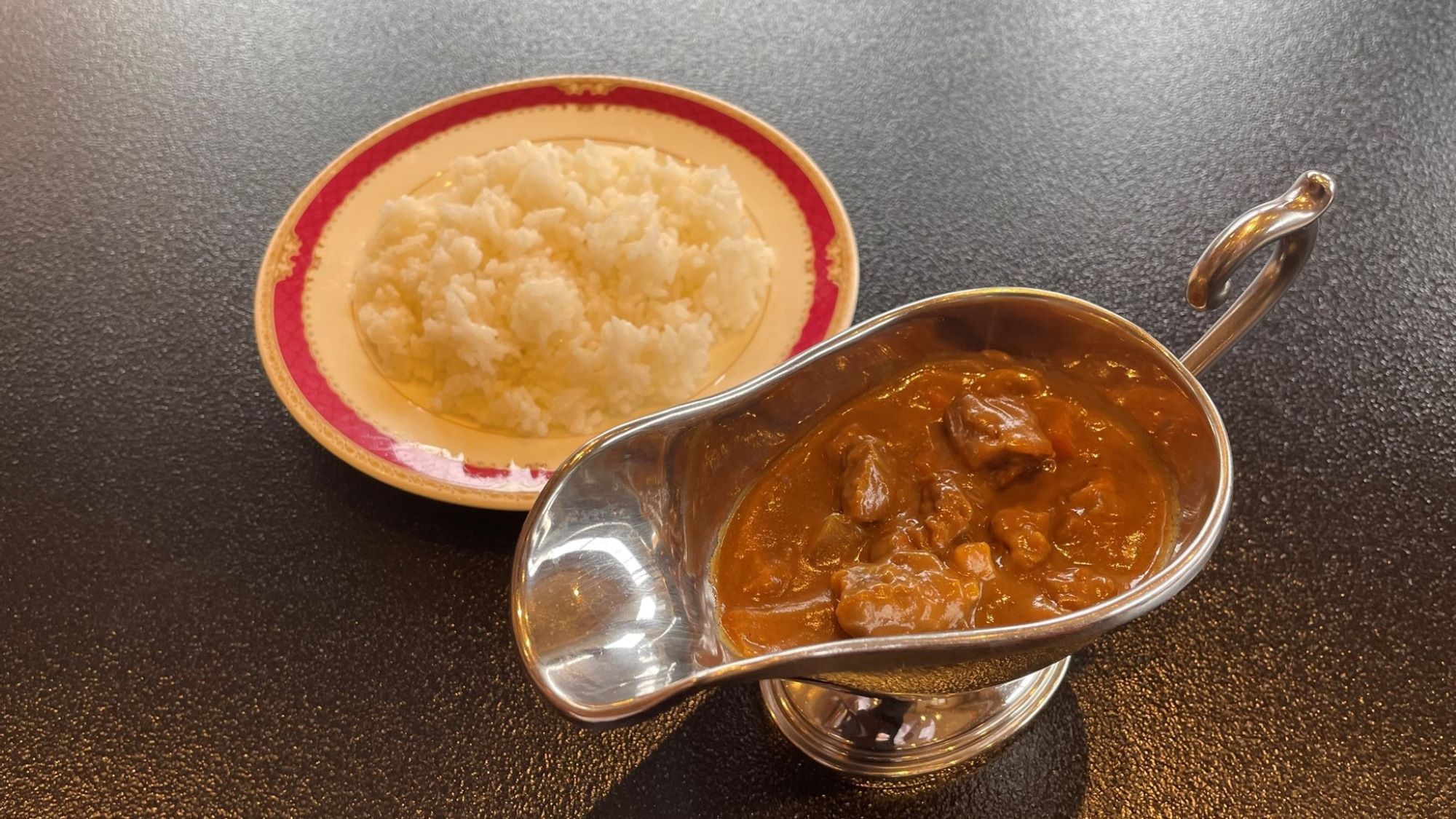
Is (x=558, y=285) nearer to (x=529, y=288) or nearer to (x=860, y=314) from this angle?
(x=529, y=288)

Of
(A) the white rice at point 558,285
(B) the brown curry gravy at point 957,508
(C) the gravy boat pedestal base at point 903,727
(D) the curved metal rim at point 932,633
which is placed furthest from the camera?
(A) the white rice at point 558,285

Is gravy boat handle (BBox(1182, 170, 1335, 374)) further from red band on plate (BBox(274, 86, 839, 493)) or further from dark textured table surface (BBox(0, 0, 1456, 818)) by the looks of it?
red band on plate (BBox(274, 86, 839, 493))

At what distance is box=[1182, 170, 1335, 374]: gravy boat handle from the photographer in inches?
39.6

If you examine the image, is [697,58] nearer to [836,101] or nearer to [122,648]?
[836,101]

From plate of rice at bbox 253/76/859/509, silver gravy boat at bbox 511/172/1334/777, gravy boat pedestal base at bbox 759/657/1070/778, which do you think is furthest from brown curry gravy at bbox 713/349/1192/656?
plate of rice at bbox 253/76/859/509

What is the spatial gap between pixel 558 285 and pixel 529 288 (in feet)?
0.15

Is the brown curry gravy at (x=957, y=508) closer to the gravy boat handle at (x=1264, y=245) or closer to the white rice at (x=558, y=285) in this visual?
the gravy boat handle at (x=1264, y=245)

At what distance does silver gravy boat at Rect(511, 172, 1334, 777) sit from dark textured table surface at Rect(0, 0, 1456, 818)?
0.08 meters

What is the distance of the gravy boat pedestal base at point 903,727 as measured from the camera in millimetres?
1181

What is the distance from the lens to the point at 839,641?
0.87 metres

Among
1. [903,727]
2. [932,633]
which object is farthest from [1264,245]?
[903,727]

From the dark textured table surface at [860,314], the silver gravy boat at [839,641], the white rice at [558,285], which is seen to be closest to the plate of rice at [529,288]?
the white rice at [558,285]

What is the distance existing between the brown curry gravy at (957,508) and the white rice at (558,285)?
0.48m

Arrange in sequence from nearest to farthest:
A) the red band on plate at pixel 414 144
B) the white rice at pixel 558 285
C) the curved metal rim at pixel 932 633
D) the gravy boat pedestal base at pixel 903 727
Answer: the curved metal rim at pixel 932 633 → the gravy boat pedestal base at pixel 903 727 → the red band on plate at pixel 414 144 → the white rice at pixel 558 285
